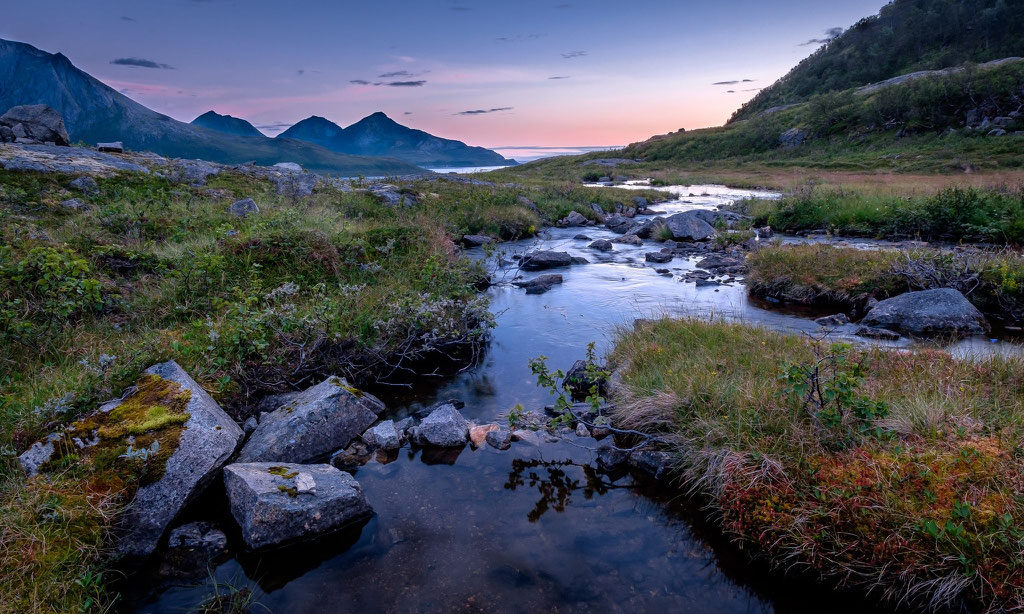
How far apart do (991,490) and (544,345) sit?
7708 mm

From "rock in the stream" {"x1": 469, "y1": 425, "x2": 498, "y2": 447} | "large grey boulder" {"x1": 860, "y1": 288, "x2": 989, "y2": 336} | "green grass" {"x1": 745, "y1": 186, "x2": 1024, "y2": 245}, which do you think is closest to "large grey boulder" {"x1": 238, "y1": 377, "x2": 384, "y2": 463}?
"rock in the stream" {"x1": 469, "y1": 425, "x2": 498, "y2": 447}

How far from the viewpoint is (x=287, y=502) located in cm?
533

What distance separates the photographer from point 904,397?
617 cm

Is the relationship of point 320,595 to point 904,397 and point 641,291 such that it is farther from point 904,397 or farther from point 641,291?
point 641,291

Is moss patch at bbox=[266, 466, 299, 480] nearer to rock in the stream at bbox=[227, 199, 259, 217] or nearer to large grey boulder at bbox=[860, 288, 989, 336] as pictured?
rock in the stream at bbox=[227, 199, 259, 217]

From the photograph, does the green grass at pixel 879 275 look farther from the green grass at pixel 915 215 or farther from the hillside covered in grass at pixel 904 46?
the hillside covered in grass at pixel 904 46

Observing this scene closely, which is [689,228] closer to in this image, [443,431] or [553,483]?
[443,431]

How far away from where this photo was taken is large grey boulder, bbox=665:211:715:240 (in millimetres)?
22750

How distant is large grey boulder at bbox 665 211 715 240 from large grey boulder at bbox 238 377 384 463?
62.1ft

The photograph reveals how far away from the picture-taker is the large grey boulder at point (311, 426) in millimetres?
6555

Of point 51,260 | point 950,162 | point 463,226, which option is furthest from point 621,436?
point 950,162

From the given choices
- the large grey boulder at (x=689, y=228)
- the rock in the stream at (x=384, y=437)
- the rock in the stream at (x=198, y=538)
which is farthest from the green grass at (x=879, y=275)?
the rock in the stream at (x=198, y=538)

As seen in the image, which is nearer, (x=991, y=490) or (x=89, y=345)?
(x=991, y=490)

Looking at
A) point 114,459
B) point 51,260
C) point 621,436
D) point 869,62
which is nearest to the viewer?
point 114,459
